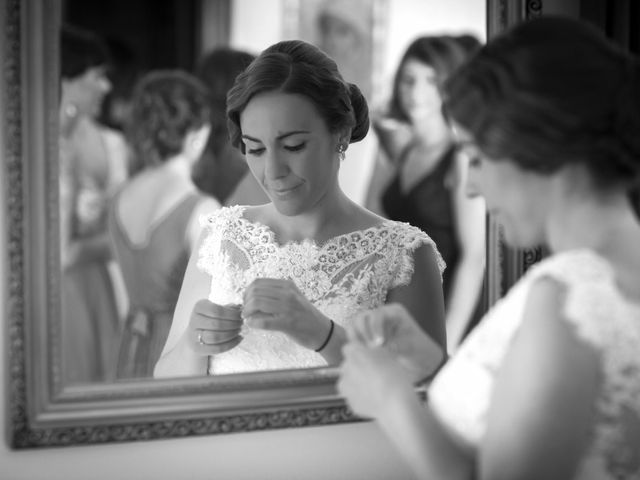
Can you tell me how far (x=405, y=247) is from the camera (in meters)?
1.54

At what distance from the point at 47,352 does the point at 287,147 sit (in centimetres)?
57

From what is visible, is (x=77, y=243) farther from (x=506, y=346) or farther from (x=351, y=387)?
(x=506, y=346)

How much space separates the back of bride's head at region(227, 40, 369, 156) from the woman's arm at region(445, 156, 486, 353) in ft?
0.94

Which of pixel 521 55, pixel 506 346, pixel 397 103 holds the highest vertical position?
pixel 521 55

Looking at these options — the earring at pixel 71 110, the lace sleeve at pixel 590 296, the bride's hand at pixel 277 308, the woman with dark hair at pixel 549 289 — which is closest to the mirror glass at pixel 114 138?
the earring at pixel 71 110

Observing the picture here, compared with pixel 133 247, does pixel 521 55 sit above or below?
above

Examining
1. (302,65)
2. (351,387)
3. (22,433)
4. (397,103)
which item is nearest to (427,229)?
(397,103)

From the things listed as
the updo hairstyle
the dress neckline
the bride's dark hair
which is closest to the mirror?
the updo hairstyle

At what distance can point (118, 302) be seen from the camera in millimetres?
1396

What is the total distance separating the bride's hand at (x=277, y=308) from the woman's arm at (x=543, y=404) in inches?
23.6

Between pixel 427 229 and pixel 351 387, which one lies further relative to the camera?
pixel 427 229

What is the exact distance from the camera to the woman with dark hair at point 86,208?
52.8 inches

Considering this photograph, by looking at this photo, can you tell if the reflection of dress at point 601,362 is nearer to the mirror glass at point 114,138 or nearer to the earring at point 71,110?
the mirror glass at point 114,138

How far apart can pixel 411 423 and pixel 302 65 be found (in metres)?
0.76
